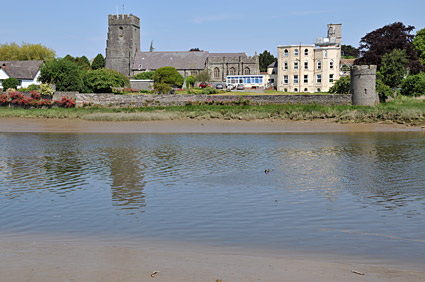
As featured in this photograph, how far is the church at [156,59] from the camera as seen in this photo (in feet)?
313

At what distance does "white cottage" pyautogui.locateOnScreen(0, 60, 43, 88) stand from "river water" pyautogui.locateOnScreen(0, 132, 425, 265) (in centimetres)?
5412

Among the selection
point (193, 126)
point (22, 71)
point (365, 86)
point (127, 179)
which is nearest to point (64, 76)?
point (193, 126)

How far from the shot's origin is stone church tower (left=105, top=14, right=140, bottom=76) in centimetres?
10344

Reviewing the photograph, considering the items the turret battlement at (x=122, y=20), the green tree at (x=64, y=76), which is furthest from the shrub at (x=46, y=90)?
the turret battlement at (x=122, y=20)

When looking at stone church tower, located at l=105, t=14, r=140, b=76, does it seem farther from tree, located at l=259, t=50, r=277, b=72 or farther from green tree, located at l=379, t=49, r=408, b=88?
green tree, located at l=379, t=49, r=408, b=88

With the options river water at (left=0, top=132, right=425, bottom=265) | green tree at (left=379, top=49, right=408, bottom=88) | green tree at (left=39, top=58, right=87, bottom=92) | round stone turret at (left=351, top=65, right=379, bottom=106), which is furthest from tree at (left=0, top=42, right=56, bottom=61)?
river water at (left=0, top=132, right=425, bottom=265)

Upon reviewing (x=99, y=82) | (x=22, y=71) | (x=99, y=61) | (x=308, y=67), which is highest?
(x=99, y=61)

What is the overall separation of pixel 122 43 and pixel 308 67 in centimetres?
4919

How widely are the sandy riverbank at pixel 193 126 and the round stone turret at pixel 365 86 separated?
5382 millimetres

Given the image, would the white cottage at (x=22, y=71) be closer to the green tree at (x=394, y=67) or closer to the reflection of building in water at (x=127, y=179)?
the green tree at (x=394, y=67)

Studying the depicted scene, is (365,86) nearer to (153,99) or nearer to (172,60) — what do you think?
(153,99)

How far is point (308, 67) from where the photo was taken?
70875 millimetres

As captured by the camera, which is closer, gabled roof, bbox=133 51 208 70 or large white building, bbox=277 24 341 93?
large white building, bbox=277 24 341 93

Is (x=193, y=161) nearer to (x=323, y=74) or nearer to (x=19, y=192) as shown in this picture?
(x=19, y=192)
